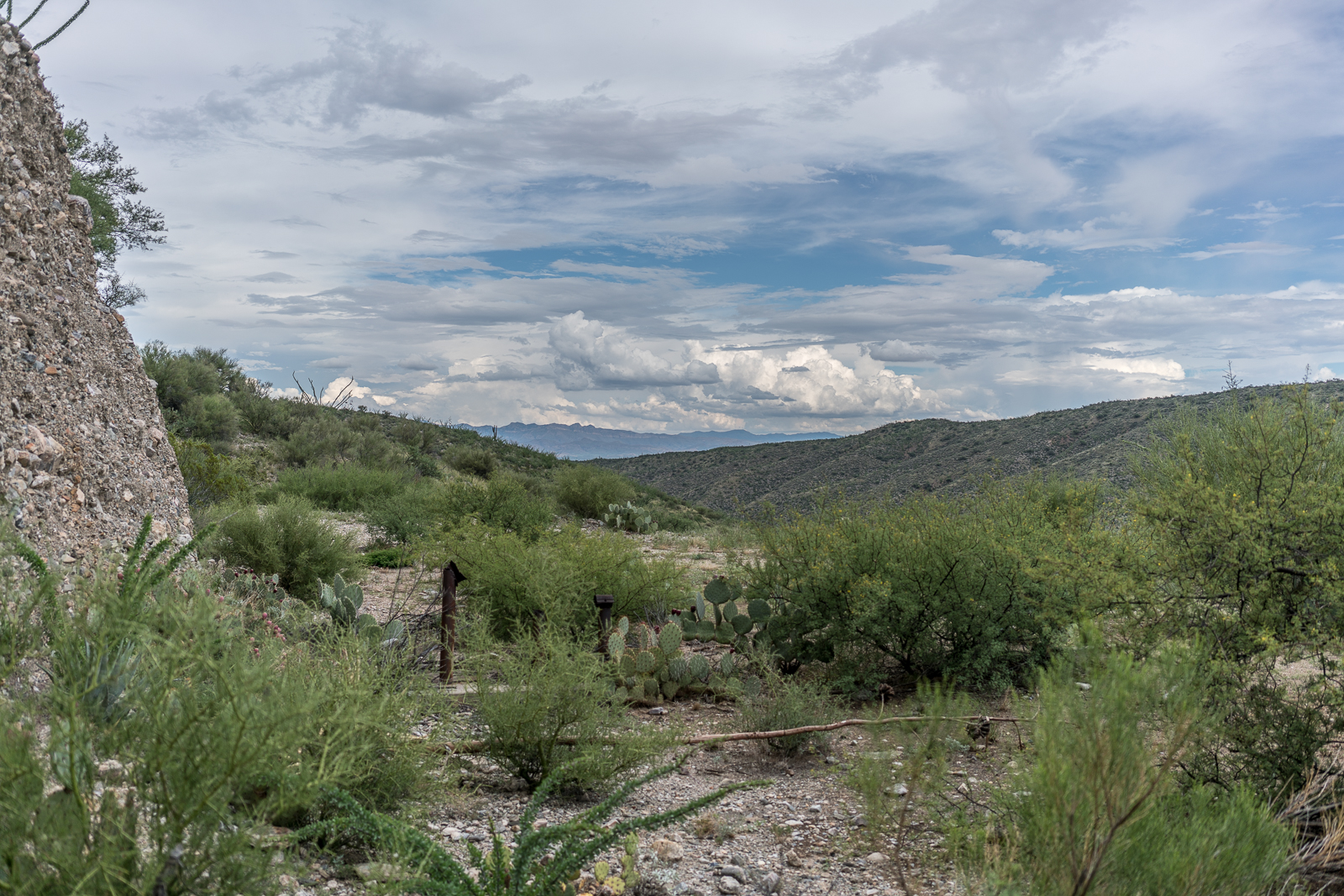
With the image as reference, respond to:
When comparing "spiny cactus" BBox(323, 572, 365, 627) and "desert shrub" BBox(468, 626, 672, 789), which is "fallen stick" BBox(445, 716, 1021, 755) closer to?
"desert shrub" BBox(468, 626, 672, 789)

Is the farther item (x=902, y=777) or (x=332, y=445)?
(x=332, y=445)

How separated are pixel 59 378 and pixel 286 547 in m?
4.25

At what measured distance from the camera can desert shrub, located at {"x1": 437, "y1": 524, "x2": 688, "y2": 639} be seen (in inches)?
297

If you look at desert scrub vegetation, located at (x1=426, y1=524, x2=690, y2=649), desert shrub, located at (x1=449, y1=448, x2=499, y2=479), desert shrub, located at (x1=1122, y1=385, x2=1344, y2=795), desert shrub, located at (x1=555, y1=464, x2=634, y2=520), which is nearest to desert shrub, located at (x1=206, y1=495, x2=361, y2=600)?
desert scrub vegetation, located at (x1=426, y1=524, x2=690, y2=649)

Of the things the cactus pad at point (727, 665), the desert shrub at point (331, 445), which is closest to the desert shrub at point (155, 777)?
the cactus pad at point (727, 665)

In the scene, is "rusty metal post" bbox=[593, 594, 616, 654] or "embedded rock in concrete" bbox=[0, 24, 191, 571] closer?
"embedded rock in concrete" bbox=[0, 24, 191, 571]

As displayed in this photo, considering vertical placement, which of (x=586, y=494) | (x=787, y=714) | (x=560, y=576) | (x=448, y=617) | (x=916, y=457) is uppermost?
(x=916, y=457)

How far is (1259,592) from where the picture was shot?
4.37 m

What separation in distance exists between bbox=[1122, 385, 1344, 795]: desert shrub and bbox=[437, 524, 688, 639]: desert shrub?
4.39 meters

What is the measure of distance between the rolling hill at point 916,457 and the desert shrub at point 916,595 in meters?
22.3

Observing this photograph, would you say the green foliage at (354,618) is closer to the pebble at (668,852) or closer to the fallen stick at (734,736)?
the fallen stick at (734,736)

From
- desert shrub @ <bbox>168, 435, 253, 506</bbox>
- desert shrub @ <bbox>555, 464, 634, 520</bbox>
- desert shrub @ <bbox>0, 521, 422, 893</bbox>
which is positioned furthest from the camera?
desert shrub @ <bbox>555, 464, 634, 520</bbox>

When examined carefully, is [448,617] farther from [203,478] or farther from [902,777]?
[203,478]

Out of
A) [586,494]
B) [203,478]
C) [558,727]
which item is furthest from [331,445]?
[558,727]
